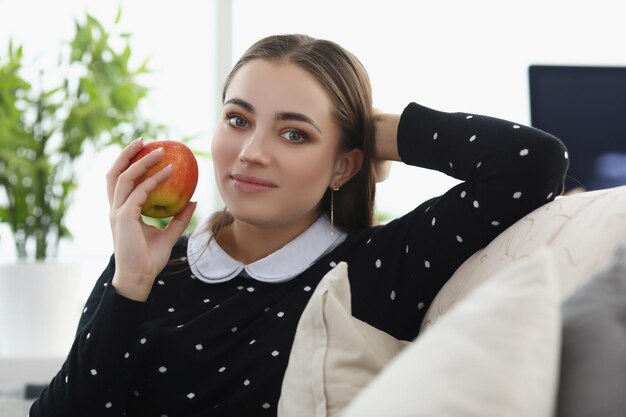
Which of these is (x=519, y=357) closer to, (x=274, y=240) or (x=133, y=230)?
(x=133, y=230)

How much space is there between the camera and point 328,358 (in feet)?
3.22

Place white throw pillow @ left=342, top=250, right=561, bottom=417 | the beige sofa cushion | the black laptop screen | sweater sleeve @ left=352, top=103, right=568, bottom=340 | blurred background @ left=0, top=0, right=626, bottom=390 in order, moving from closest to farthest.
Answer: white throw pillow @ left=342, top=250, right=561, bottom=417, the beige sofa cushion, sweater sleeve @ left=352, top=103, right=568, bottom=340, the black laptop screen, blurred background @ left=0, top=0, right=626, bottom=390

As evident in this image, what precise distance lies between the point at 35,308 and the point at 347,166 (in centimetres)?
Answer: 152

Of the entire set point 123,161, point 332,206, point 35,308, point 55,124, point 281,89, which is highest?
point 281,89

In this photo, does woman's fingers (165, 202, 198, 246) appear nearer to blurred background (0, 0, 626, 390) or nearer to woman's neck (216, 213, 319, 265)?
woman's neck (216, 213, 319, 265)

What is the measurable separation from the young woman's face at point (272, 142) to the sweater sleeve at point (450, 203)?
0.45 feet

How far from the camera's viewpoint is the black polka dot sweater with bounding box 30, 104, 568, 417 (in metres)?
1.30

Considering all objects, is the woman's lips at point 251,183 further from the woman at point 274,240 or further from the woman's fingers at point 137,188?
the woman's fingers at point 137,188

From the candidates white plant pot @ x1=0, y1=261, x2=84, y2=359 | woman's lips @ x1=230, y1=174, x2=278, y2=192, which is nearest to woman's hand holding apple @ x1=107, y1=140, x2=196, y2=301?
woman's lips @ x1=230, y1=174, x2=278, y2=192

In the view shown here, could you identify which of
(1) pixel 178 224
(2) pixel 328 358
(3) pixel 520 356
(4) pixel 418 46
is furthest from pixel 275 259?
(4) pixel 418 46

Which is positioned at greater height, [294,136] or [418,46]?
[294,136]

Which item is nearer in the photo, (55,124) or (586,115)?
(586,115)

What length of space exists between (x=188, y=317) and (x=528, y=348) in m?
0.90

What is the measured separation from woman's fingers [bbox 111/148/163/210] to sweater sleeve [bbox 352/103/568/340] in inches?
14.5
